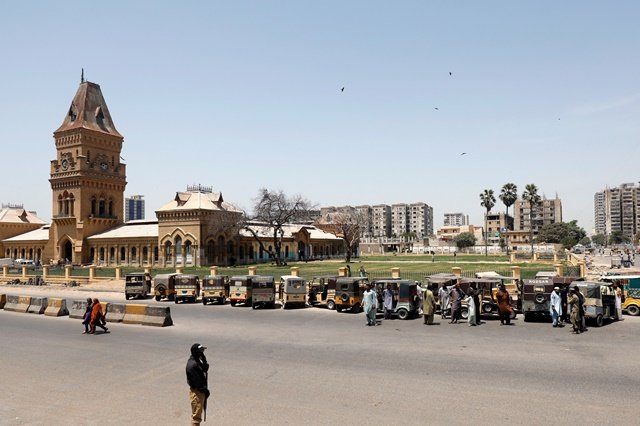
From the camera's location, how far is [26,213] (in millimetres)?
85875

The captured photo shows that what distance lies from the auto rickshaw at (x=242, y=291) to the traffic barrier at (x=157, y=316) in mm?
7501

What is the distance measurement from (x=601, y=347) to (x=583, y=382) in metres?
4.70

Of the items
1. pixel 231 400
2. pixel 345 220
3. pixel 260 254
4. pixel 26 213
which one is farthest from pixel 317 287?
pixel 26 213

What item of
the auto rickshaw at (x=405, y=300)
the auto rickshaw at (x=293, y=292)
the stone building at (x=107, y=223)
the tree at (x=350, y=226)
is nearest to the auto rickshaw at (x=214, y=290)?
the auto rickshaw at (x=293, y=292)

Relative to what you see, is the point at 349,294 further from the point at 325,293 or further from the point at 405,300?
the point at 405,300

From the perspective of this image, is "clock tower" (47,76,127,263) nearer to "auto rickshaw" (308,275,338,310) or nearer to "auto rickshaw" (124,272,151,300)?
"auto rickshaw" (124,272,151,300)

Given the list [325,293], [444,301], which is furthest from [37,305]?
[444,301]

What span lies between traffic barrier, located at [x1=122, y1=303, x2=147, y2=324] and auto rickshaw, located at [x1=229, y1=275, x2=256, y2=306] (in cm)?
741

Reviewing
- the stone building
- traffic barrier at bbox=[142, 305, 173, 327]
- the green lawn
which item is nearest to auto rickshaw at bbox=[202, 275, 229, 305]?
traffic barrier at bbox=[142, 305, 173, 327]

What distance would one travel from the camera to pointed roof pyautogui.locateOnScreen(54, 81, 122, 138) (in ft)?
239

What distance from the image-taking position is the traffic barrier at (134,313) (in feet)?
71.8

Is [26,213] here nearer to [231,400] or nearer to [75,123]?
[75,123]

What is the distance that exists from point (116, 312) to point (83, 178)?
176ft

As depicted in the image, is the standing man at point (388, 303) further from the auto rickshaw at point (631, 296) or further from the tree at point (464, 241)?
the tree at point (464, 241)
